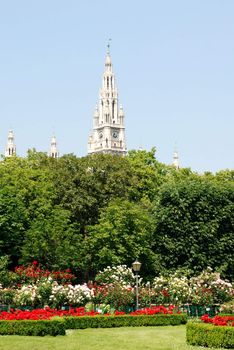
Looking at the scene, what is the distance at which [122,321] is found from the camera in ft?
101

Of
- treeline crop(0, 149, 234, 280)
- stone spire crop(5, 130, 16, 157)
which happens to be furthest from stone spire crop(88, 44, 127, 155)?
treeline crop(0, 149, 234, 280)

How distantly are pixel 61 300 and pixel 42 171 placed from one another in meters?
19.0

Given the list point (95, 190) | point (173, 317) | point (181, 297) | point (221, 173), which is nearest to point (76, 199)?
point (95, 190)

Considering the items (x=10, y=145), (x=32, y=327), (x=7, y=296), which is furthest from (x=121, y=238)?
(x=10, y=145)

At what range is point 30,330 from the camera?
25391 millimetres

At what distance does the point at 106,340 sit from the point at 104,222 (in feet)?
77.5

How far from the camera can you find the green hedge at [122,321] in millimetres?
29344

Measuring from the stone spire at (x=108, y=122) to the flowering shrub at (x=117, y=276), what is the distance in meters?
104

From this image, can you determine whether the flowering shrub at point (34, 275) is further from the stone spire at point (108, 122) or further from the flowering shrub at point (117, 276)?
the stone spire at point (108, 122)

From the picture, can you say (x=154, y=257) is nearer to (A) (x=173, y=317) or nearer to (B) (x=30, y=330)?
(A) (x=173, y=317)

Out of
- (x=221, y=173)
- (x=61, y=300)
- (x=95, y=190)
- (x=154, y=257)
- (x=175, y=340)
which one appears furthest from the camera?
(x=221, y=173)

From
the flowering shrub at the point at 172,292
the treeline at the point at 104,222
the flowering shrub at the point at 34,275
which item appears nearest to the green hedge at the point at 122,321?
the flowering shrub at the point at 172,292

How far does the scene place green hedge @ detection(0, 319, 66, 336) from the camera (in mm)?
25312

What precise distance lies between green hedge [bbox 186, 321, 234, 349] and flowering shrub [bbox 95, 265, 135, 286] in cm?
1559
